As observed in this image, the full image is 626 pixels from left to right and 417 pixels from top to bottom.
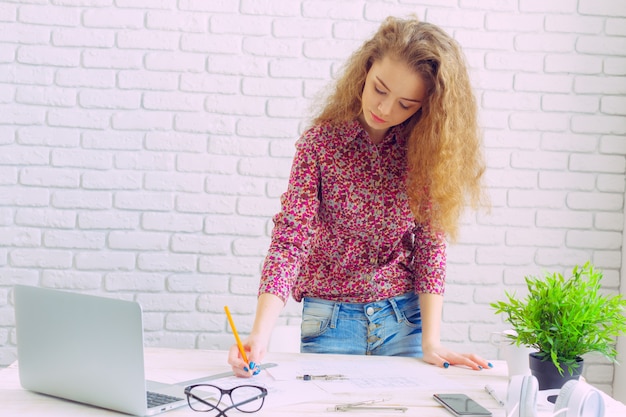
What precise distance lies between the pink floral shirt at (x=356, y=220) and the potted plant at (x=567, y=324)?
45 cm

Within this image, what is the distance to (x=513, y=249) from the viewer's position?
275 centimetres

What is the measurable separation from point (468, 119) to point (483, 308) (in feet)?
3.80

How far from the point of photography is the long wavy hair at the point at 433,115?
5.49 feet

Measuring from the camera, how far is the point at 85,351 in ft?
3.90

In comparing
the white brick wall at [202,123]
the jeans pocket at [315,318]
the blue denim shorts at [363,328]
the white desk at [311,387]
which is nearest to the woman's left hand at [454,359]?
the white desk at [311,387]

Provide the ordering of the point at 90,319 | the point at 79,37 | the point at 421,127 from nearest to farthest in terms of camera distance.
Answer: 1. the point at 90,319
2. the point at 421,127
3. the point at 79,37

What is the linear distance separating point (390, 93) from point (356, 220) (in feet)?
1.12

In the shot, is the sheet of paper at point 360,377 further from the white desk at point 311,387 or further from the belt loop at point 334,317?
the belt loop at point 334,317

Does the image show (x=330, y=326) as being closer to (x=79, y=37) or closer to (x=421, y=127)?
(x=421, y=127)

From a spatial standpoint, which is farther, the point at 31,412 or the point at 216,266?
the point at 216,266

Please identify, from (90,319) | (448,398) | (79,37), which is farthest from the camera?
(79,37)

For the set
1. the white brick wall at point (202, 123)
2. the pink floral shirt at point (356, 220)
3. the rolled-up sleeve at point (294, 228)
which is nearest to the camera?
the rolled-up sleeve at point (294, 228)

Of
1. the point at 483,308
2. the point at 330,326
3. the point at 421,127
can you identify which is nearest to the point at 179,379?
the point at 330,326

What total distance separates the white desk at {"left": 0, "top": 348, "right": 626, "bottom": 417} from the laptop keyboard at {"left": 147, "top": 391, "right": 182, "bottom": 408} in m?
0.03
